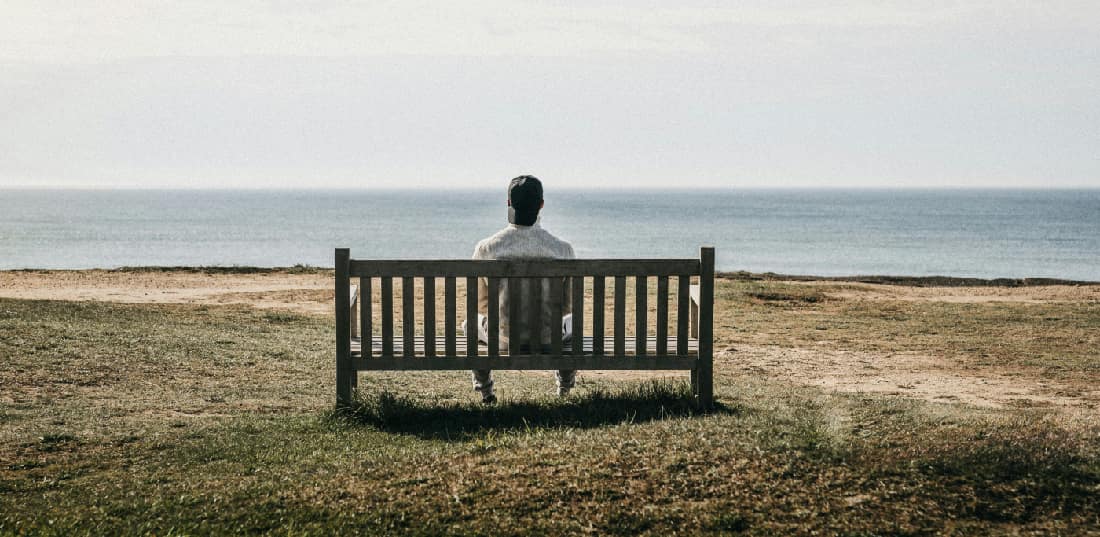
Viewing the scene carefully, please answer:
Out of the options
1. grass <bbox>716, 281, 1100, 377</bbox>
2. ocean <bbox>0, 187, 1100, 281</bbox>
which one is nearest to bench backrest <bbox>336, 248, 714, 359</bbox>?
grass <bbox>716, 281, 1100, 377</bbox>

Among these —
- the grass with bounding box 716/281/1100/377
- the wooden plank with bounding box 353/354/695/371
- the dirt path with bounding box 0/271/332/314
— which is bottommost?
the dirt path with bounding box 0/271/332/314

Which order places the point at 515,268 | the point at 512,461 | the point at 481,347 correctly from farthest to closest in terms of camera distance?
the point at 481,347 → the point at 515,268 → the point at 512,461

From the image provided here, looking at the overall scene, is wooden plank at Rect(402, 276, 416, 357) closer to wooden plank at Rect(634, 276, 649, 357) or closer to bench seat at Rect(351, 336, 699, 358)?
bench seat at Rect(351, 336, 699, 358)

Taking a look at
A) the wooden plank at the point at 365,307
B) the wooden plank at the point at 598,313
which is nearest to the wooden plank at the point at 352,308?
the wooden plank at the point at 365,307

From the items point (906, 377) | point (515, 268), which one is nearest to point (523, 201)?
point (515, 268)

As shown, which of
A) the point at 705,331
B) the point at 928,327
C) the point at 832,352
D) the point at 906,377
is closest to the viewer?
the point at 705,331

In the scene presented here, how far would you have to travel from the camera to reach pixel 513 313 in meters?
7.12

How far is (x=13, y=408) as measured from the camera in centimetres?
767

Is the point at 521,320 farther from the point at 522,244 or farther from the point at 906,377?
the point at 906,377

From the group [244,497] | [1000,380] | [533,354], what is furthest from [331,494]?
[1000,380]

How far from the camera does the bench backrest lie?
6.96 m

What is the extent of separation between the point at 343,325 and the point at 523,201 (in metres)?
1.61

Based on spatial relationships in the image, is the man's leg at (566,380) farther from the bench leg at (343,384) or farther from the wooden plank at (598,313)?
the bench leg at (343,384)

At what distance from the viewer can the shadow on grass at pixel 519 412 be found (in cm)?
680
